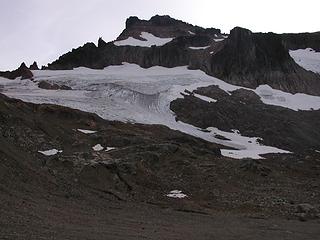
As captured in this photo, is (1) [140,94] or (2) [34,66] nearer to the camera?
(1) [140,94]

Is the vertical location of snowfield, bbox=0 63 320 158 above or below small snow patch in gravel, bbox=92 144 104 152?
above

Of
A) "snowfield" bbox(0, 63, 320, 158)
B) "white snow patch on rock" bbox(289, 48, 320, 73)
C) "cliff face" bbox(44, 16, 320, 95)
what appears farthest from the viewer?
"white snow patch on rock" bbox(289, 48, 320, 73)

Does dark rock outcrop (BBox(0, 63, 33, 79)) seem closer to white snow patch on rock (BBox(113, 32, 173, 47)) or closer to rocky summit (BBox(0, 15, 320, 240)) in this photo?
rocky summit (BBox(0, 15, 320, 240))

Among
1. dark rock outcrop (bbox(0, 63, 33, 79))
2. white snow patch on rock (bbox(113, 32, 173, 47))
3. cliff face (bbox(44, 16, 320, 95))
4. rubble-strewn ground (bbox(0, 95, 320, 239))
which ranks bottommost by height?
rubble-strewn ground (bbox(0, 95, 320, 239))

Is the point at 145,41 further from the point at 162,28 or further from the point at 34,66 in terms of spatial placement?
the point at 34,66

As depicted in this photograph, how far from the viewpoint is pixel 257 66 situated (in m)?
95.2

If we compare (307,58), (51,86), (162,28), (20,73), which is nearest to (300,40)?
(307,58)

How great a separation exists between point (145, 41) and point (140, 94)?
134ft

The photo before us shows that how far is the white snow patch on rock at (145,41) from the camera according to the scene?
341 ft

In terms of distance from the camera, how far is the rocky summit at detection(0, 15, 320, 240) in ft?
72.7

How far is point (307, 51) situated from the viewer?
114 meters

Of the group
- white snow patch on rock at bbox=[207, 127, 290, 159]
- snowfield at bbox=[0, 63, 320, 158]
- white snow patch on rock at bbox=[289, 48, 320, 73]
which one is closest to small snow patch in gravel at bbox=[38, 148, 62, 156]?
white snow patch on rock at bbox=[207, 127, 290, 159]

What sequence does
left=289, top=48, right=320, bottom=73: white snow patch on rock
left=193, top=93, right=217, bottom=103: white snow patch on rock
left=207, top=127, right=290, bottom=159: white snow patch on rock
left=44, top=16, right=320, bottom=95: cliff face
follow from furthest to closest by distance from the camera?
1. left=289, top=48, right=320, bottom=73: white snow patch on rock
2. left=44, top=16, right=320, bottom=95: cliff face
3. left=193, top=93, right=217, bottom=103: white snow patch on rock
4. left=207, top=127, right=290, bottom=159: white snow patch on rock

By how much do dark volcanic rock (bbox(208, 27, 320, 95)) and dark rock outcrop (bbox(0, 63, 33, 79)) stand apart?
31378 mm
